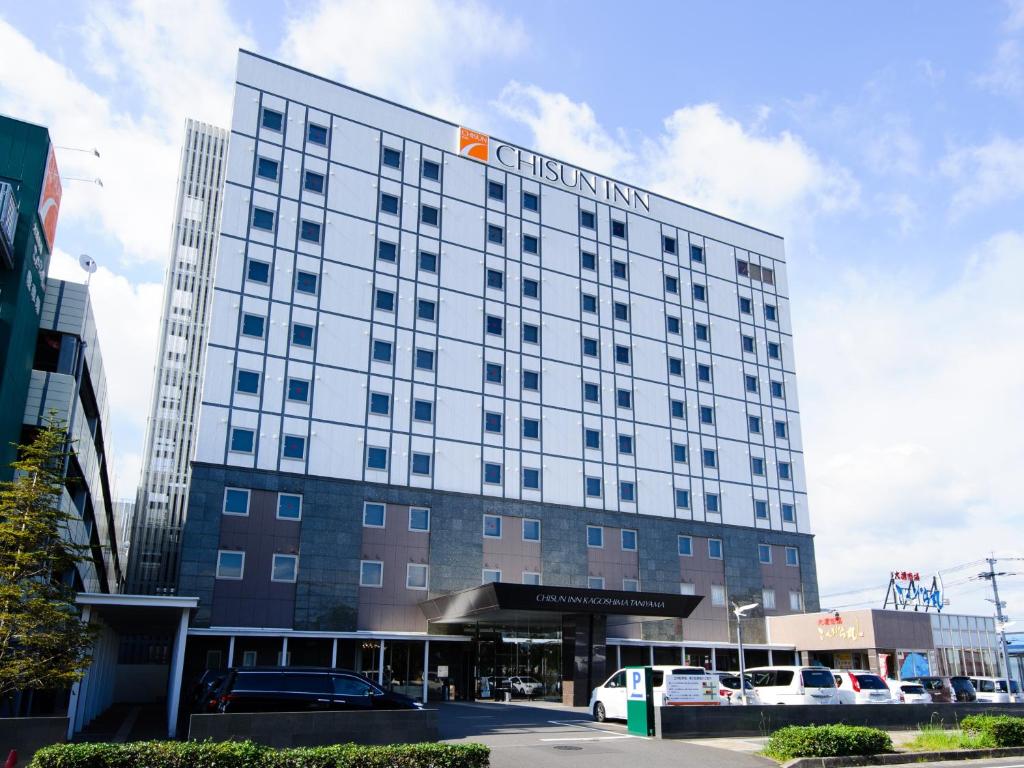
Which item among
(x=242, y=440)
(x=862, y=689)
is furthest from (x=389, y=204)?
(x=862, y=689)

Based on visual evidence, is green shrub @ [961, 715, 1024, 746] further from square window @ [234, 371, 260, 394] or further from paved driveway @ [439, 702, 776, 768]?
square window @ [234, 371, 260, 394]

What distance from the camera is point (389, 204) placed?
1858 inches

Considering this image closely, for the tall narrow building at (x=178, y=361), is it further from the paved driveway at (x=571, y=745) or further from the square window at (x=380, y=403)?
the paved driveway at (x=571, y=745)

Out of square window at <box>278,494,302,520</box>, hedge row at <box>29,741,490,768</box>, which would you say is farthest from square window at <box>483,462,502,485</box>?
hedge row at <box>29,741,490,768</box>

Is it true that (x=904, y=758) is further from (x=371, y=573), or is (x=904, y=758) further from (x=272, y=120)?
(x=272, y=120)

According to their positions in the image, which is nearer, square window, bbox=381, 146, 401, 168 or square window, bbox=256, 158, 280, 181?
square window, bbox=256, 158, 280, 181

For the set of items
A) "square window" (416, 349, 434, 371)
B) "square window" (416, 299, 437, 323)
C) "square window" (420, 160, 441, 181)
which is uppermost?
"square window" (420, 160, 441, 181)

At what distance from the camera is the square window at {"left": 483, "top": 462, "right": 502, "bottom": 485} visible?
45.4 meters

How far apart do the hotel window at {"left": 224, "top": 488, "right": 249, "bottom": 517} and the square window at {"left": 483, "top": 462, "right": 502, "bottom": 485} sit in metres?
12.3

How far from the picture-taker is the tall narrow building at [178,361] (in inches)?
3585

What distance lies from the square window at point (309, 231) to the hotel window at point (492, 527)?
55.8ft

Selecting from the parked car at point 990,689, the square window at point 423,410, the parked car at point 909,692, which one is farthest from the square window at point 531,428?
the parked car at point 990,689

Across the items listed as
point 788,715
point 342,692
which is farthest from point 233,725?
point 788,715

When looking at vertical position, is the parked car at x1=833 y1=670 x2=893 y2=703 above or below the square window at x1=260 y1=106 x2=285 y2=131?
below
